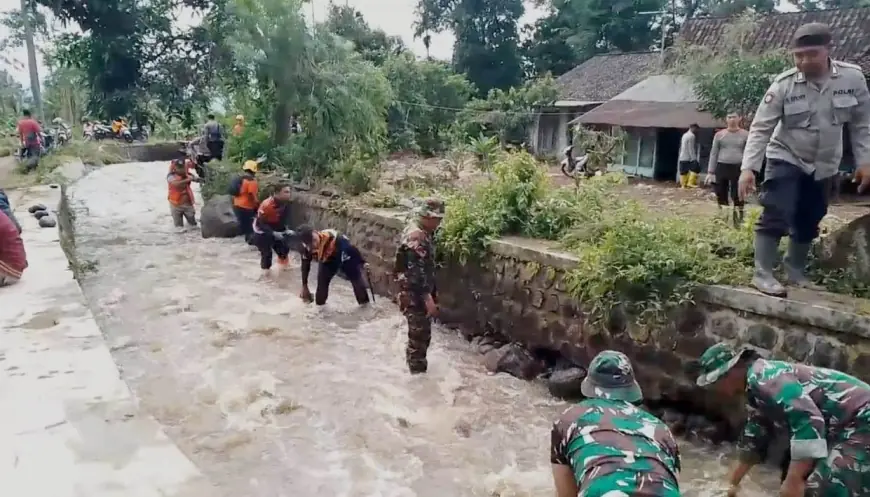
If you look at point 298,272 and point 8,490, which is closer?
point 8,490

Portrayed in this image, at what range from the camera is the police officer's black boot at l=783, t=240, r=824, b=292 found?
4840mm

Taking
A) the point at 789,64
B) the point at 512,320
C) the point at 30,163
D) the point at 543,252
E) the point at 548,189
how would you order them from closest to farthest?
the point at 543,252, the point at 512,320, the point at 548,189, the point at 789,64, the point at 30,163

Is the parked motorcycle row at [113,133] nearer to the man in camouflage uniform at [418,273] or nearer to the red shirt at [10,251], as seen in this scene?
the red shirt at [10,251]

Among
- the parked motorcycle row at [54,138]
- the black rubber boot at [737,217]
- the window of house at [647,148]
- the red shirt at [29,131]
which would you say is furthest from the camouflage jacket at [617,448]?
the parked motorcycle row at [54,138]

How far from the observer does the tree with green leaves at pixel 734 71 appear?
14.9m

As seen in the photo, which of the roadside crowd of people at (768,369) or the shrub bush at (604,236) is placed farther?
the shrub bush at (604,236)

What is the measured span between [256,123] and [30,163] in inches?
250

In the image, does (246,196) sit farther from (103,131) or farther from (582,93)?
(103,131)

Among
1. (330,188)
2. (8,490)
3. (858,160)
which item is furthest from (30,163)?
(858,160)

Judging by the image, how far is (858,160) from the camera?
4453 mm

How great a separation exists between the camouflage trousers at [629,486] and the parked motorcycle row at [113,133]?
27.3 metres

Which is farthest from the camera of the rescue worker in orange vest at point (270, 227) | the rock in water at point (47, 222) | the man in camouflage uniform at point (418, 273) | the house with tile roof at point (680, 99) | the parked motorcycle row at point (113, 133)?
the parked motorcycle row at point (113, 133)

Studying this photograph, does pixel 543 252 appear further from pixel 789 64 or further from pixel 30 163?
pixel 30 163

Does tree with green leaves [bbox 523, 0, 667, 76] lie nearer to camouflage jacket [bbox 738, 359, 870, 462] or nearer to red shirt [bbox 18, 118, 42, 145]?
red shirt [bbox 18, 118, 42, 145]
